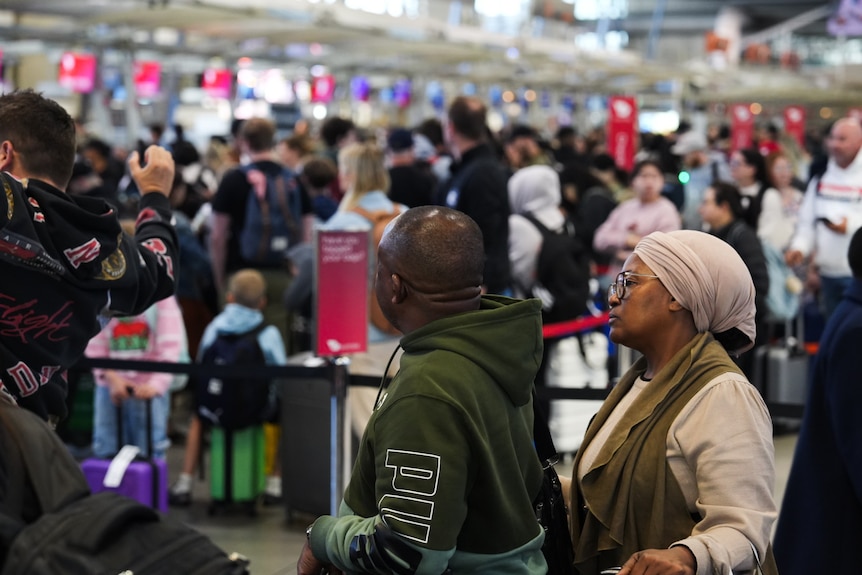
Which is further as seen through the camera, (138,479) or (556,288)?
(556,288)

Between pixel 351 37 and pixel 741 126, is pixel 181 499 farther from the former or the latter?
pixel 741 126

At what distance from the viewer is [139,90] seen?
611 inches

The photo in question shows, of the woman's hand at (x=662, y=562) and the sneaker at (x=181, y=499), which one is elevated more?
the woman's hand at (x=662, y=562)

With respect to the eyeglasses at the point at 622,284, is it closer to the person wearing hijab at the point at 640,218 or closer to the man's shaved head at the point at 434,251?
the man's shaved head at the point at 434,251

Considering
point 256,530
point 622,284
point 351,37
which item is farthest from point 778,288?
point 351,37

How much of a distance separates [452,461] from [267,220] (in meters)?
5.54

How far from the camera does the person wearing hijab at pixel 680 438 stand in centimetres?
248

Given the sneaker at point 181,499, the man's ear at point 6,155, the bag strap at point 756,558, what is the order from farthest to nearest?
the sneaker at point 181,499 → the man's ear at point 6,155 → the bag strap at point 756,558

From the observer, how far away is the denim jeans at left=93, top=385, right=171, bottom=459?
243 inches

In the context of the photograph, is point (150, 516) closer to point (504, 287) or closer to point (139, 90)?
point (504, 287)

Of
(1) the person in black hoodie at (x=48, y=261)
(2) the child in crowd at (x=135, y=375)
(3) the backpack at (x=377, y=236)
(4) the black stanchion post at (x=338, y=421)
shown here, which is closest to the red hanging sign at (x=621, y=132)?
(3) the backpack at (x=377, y=236)

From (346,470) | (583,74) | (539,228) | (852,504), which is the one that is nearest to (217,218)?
(539,228)

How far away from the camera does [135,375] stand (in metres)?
6.09

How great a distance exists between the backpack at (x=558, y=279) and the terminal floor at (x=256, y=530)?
935 millimetres
